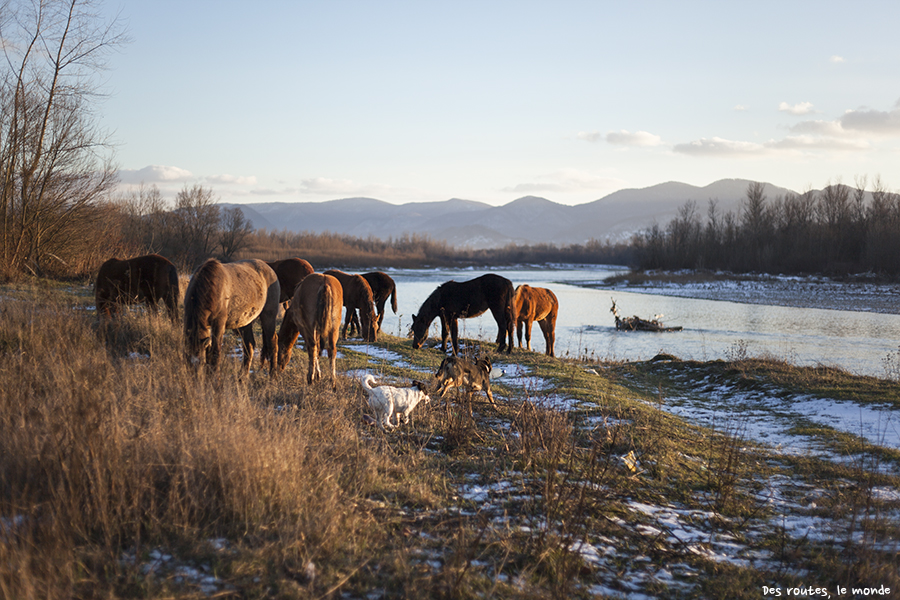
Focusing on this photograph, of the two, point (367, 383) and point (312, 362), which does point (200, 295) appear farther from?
point (367, 383)

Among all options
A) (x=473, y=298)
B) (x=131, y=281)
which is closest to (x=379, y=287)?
(x=473, y=298)

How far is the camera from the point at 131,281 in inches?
431

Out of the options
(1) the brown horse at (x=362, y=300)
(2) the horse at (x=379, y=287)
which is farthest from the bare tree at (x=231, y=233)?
(1) the brown horse at (x=362, y=300)

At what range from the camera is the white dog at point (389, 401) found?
243 inches

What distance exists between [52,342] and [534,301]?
11.1 metres

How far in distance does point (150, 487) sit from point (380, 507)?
1613 millimetres

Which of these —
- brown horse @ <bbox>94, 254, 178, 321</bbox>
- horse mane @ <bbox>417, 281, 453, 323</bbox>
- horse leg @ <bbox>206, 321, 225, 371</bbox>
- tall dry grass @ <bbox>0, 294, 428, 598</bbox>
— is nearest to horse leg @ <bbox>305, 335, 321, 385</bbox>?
horse leg @ <bbox>206, 321, 225, 371</bbox>

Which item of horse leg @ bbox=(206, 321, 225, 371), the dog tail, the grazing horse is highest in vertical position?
the grazing horse

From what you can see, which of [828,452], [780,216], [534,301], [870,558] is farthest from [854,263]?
[870,558]

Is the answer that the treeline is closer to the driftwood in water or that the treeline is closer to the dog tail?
the driftwood in water

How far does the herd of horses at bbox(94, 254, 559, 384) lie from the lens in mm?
7109

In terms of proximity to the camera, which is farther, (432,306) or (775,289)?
(775,289)

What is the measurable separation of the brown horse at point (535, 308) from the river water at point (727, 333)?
1716 millimetres

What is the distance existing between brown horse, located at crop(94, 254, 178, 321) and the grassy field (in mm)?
4290
